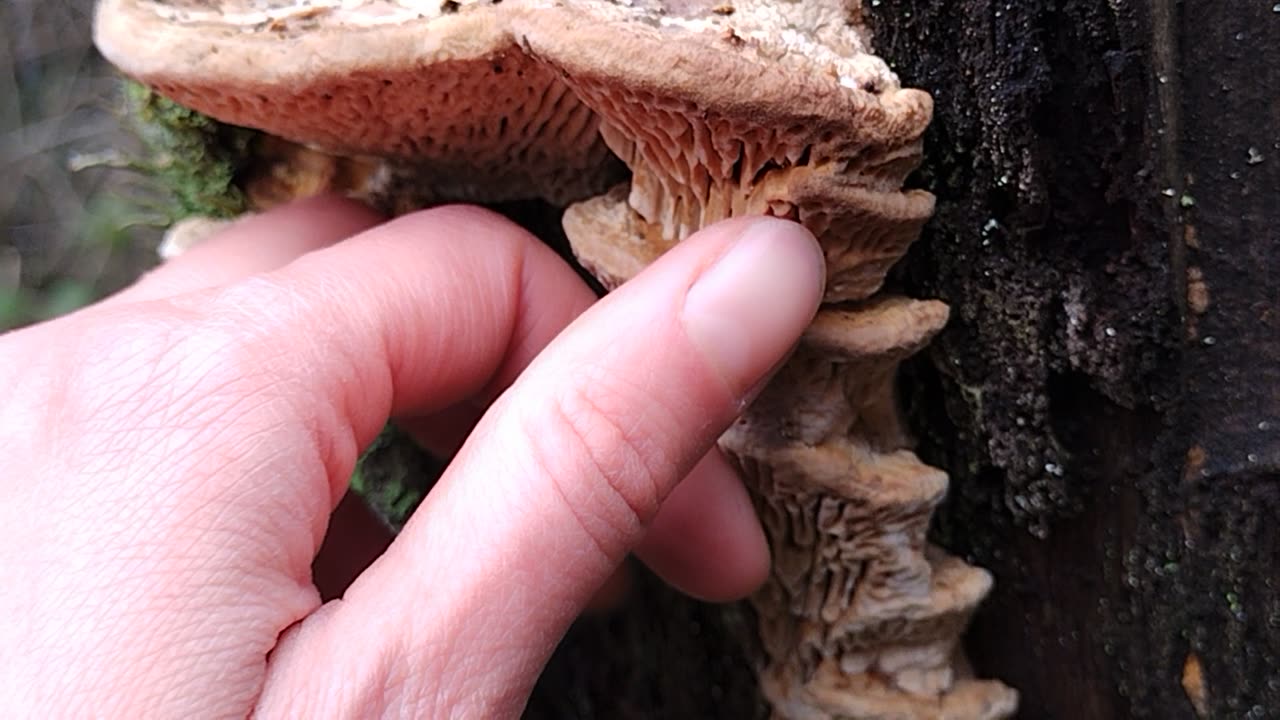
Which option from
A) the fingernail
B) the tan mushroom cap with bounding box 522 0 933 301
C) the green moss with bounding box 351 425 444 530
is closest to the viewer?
the tan mushroom cap with bounding box 522 0 933 301

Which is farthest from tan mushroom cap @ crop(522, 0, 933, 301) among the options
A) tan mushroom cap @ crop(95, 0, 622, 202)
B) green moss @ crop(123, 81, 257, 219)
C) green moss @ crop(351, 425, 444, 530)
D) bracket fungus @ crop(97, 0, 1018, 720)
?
green moss @ crop(351, 425, 444, 530)

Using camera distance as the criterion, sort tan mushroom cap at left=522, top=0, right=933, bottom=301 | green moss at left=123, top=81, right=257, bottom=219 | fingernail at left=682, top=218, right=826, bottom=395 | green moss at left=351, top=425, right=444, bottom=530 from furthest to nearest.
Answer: green moss at left=351, top=425, right=444, bottom=530 < green moss at left=123, top=81, right=257, bottom=219 < fingernail at left=682, top=218, right=826, bottom=395 < tan mushroom cap at left=522, top=0, right=933, bottom=301

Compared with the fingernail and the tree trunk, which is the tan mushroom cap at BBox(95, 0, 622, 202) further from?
the tree trunk

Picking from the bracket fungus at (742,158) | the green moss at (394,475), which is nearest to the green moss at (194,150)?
the bracket fungus at (742,158)

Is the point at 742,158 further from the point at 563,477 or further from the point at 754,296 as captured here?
the point at 563,477

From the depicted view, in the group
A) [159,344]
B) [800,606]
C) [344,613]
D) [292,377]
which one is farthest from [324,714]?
[800,606]

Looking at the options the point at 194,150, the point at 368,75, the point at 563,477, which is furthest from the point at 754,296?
the point at 194,150

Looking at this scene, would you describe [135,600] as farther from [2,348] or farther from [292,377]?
[2,348]

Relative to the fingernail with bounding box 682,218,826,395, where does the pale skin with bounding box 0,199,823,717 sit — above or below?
below
